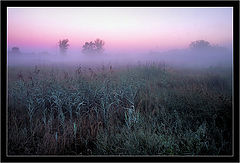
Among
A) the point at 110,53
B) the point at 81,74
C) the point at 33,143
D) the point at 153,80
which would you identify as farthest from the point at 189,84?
the point at 33,143

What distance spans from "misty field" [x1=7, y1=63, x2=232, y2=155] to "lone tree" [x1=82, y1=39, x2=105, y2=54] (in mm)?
302

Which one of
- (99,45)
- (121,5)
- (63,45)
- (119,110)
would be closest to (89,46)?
(99,45)

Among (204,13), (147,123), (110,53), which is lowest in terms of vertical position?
(147,123)

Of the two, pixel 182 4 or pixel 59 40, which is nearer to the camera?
pixel 182 4

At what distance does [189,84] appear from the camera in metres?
2.85

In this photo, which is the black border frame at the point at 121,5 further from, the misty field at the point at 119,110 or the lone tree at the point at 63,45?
the lone tree at the point at 63,45

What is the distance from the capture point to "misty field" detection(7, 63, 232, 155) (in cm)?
227

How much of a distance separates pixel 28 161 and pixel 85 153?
2.60 feet

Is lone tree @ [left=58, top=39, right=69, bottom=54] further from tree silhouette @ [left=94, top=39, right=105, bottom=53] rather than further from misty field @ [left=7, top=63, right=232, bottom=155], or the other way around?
tree silhouette @ [left=94, top=39, right=105, bottom=53]

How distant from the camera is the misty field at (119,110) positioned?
2271 millimetres

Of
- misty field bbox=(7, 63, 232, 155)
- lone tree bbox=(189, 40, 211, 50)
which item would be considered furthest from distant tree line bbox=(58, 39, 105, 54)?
lone tree bbox=(189, 40, 211, 50)

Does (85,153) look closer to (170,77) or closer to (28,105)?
(28,105)

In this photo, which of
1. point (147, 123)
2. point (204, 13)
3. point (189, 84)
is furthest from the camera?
point (189, 84)

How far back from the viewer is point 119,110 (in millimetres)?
2793
